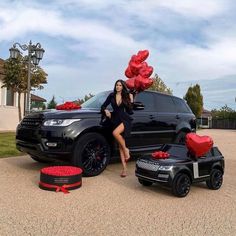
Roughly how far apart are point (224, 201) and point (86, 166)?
2485 millimetres

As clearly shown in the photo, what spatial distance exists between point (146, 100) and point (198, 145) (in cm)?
250

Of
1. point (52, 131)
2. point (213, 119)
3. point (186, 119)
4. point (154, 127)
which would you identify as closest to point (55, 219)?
point (52, 131)

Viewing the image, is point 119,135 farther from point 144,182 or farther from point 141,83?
point 141,83

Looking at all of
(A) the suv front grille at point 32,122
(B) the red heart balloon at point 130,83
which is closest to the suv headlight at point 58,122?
(A) the suv front grille at point 32,122

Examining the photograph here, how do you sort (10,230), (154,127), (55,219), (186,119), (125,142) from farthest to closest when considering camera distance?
1. (186,119)
2. (154,127)
3. (125,142)
4. (55,219)
5. (10,230)

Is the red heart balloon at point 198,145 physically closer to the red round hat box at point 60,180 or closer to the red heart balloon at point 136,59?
the red round hat box at point 60,180

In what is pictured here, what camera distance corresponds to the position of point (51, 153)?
252 inches

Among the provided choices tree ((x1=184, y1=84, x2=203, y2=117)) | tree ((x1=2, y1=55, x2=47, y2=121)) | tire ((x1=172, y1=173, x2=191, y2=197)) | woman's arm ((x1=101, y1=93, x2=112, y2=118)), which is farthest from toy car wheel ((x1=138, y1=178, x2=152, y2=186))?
tree ((x1=184, y1=84, x2=203, y2=117))

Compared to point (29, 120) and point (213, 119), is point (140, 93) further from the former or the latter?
point (213, 119)

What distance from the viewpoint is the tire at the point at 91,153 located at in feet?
21.4

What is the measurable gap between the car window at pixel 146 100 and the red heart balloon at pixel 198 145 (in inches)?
85.9

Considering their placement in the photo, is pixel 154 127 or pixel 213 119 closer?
pixel 154 127

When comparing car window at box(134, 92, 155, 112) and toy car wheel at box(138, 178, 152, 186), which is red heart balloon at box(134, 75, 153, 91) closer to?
car window at box(134, 92, 155, 112)

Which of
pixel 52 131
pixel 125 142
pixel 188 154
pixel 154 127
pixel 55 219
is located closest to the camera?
pixel 55 219
